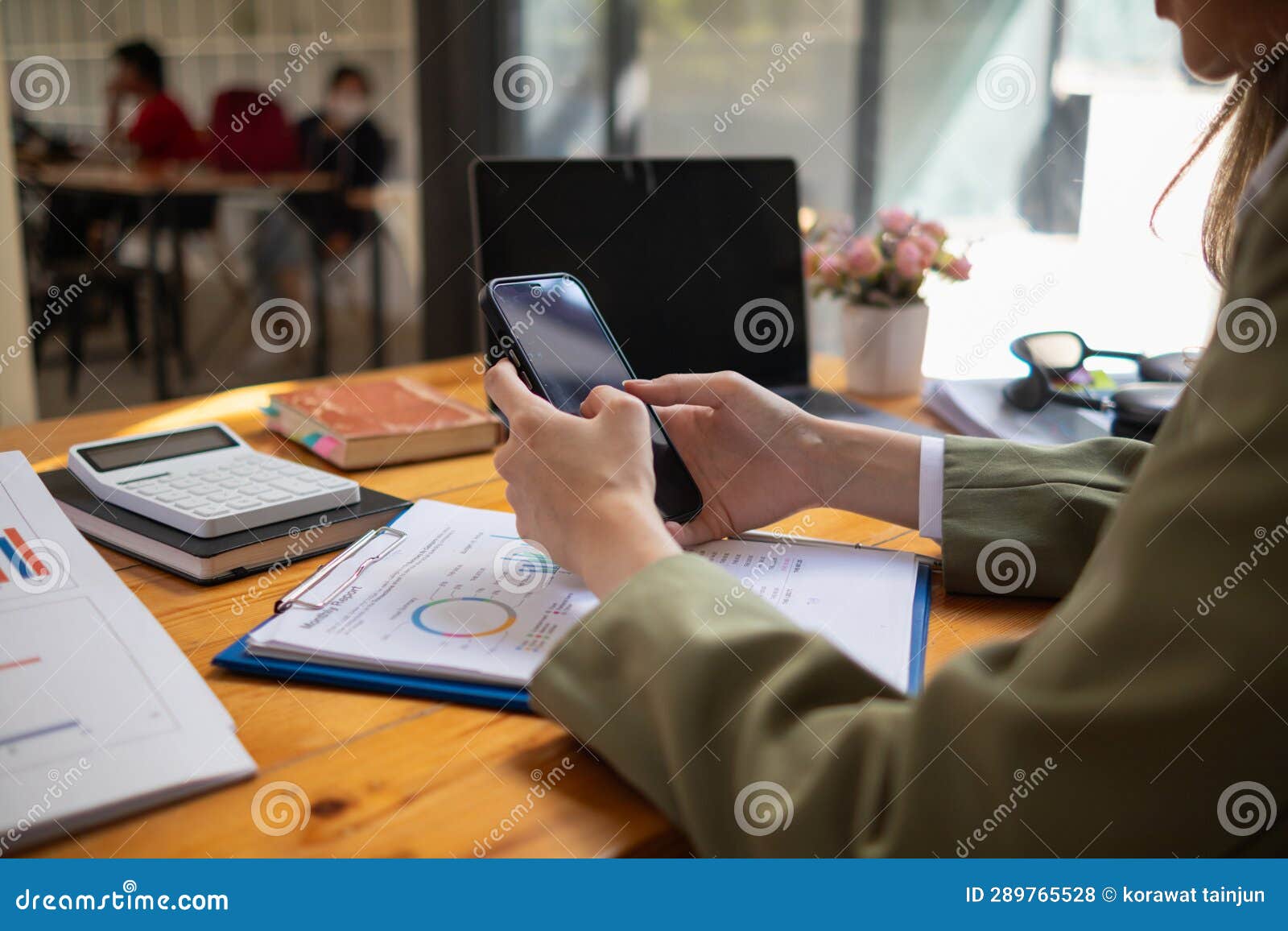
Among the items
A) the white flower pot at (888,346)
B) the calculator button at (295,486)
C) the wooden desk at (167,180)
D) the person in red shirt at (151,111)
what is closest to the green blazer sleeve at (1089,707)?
the calculator button at (295,486)

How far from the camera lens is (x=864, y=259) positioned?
57.4 inches

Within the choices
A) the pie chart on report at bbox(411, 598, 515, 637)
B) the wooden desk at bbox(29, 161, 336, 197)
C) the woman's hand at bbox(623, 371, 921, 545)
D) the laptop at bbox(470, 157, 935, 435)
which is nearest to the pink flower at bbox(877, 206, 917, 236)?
the laptop at bbox(470, 157, 935, 435)

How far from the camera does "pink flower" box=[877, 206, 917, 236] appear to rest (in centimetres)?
149

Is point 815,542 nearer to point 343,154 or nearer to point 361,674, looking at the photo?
point 361,674

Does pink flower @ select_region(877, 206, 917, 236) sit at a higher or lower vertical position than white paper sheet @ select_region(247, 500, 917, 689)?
higher

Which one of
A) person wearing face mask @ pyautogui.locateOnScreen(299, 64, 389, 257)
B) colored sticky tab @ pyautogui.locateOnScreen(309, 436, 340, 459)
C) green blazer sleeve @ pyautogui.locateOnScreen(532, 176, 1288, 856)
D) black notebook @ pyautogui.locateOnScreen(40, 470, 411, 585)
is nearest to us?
green blazer sleeve @ pyautogui.locateOnScreen(532, 176, 1288, 856)

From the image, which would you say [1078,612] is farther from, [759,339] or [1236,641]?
[759,339]

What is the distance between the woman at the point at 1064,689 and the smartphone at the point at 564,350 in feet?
0.61

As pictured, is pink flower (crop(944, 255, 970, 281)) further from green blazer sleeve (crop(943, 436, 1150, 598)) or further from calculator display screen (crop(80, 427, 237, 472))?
calculator display screen (crop(80, 427, 237, 472))

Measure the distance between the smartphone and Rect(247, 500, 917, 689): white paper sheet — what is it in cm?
6

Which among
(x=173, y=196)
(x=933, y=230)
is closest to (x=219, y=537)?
(x=933, y=230)

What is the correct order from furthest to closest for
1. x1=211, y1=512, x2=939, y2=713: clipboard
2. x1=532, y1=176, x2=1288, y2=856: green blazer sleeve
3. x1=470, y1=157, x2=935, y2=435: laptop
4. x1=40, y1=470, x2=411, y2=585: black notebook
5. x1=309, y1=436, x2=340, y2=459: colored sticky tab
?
x1=470, y1=157, x2=935, y2=435: laptop < x1=309, y1=436, x2=340, y2=459: colored sticky tab < x1=40, y1=470, x2=411, y2=585: black notebook < x1=211, y1=512, x2=939, y2=713: clipboard < x1=532, y1=176, x2=1288, y2=856: green blazer sleeve

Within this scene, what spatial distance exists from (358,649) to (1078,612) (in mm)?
417

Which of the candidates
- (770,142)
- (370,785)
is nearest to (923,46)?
(770,142)
